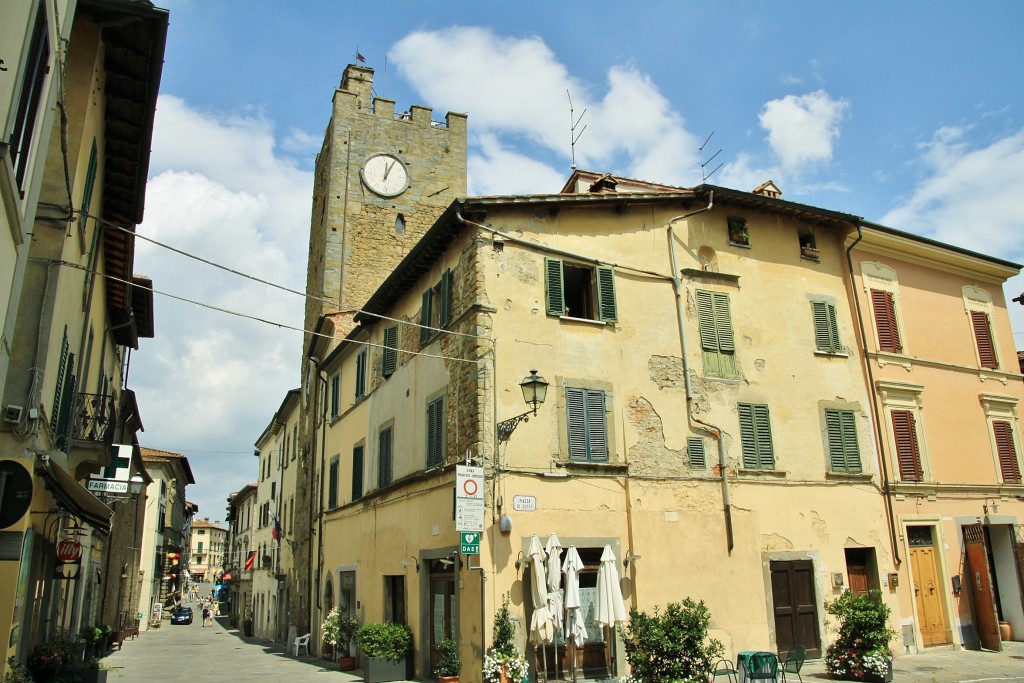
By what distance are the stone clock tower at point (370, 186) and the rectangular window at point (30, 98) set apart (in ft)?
70.2

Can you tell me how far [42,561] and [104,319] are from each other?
7198 millimetres

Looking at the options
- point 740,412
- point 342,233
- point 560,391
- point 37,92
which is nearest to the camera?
point 37,92

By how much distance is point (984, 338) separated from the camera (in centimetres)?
2003

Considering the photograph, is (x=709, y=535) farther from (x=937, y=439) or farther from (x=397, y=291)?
(x=397, y=291)

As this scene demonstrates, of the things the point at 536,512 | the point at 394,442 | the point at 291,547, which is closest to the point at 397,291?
the point at 394,442

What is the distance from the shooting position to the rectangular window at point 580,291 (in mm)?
14664

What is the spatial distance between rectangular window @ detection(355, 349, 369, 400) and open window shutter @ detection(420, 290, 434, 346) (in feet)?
15.2

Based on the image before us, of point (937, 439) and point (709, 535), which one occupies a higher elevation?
point (937, 439)

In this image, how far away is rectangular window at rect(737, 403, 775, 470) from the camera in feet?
50.5

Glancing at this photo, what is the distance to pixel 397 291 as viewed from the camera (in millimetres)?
18328

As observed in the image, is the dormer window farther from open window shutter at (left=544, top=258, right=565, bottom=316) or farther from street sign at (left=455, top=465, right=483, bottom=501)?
street sign at (left=455, top=465, right=483, bottom=501)

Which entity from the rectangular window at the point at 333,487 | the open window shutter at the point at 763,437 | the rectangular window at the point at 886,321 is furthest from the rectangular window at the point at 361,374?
the rectangular window at the point at 886,321

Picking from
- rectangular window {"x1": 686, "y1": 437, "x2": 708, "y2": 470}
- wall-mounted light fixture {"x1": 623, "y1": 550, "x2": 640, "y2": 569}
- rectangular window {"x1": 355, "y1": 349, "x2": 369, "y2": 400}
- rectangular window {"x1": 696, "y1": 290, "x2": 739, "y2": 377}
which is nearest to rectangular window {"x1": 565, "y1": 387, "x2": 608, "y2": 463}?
wall-mounted light fixture {"x1": 623, "y1": 550, "x2": 640, "y2": 569}

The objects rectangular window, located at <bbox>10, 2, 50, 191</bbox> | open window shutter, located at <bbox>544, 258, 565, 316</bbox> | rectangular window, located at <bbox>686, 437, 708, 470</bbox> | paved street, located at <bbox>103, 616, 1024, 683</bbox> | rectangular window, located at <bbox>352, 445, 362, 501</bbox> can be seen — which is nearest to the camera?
rectangular window, located at <bbox>10, 2, 50, 191</bbox>
